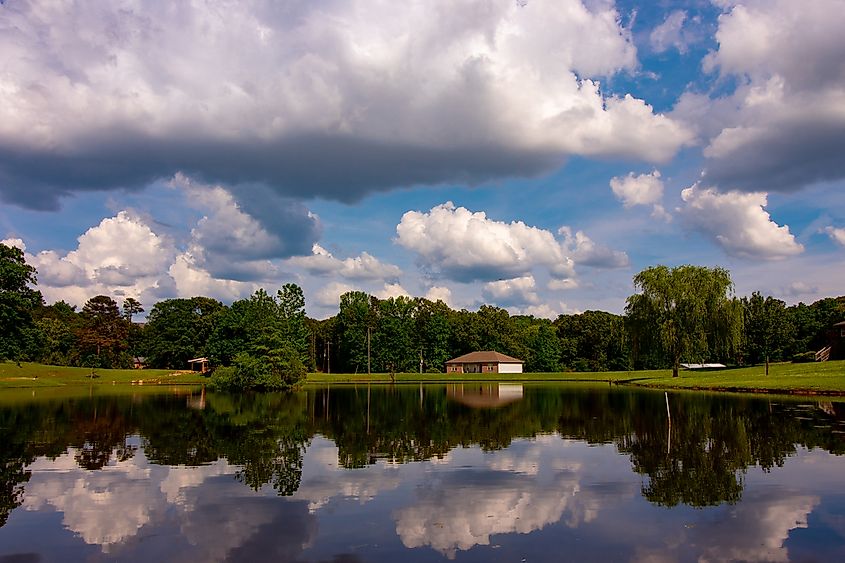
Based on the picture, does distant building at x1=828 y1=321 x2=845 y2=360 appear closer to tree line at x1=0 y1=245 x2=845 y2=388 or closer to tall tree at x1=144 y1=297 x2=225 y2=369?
tree line at x1=0 y1=245 x2=845 y2=388

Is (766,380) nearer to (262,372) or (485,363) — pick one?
(262,372)

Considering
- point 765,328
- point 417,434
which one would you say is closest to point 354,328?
point 765,328

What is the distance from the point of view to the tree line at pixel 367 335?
7606 centimetres

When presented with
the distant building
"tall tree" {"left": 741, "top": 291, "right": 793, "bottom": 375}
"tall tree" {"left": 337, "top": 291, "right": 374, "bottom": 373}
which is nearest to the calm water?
the distant building

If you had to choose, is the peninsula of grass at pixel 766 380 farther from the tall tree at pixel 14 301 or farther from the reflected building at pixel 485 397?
the tall tree at pixel 14 301

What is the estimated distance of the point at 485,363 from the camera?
125250 mm

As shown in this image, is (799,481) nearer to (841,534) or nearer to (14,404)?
(841,534)

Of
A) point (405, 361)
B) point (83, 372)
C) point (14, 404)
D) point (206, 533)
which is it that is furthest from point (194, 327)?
point (206, 533)

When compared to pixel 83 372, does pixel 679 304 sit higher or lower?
higher

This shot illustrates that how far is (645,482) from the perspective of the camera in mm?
16359

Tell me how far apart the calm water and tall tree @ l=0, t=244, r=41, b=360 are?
4876 cm

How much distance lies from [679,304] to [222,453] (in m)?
62.6

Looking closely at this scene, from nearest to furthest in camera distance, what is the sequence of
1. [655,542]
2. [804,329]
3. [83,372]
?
[655,542] → [83,372] → [804,329]

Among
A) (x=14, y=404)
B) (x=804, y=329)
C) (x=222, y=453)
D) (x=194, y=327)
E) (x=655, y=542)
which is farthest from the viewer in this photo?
(x=194, y=327)
